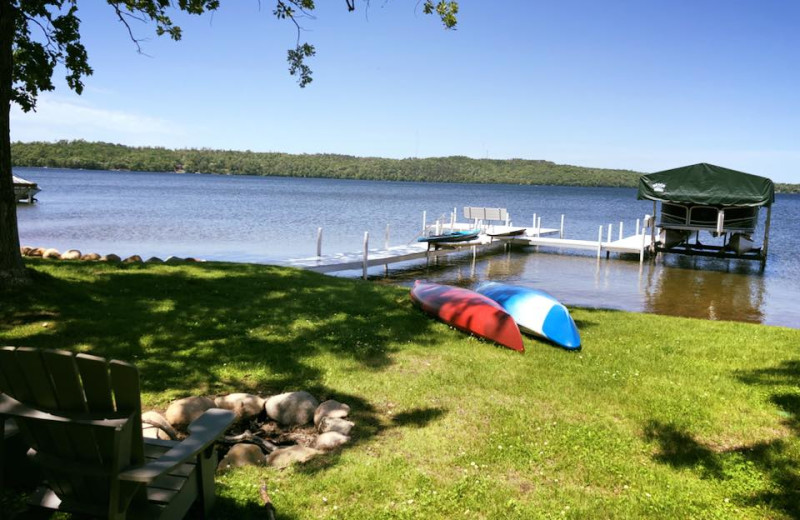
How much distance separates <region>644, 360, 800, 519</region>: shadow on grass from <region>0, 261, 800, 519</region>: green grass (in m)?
0.02

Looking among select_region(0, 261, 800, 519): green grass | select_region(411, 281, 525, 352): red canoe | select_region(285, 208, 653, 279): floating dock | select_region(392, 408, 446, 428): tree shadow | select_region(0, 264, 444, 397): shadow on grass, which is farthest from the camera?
select_region(285, 208, 653, 279): floating dock

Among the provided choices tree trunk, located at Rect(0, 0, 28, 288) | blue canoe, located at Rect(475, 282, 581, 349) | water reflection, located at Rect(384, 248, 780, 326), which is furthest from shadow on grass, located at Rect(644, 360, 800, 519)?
water reflection, located at Rect(384, 248, 780, 326)

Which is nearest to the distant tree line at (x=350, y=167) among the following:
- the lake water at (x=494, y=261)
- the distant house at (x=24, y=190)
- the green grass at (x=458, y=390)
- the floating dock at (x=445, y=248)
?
the distant house at (x=24, y=190)

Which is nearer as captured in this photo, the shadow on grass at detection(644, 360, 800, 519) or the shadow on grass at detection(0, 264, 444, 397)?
the shadow on grass at detection(644, 360, 800, 519)

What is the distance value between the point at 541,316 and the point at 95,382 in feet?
22.3

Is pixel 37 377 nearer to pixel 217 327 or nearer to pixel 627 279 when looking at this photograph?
pixel 217 327

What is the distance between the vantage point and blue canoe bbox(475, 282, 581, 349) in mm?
8031

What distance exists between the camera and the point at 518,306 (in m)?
9.13

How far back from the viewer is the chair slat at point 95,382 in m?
2.57

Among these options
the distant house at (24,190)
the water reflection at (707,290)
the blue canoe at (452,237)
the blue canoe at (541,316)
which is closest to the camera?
the blue canoe at (541,316)

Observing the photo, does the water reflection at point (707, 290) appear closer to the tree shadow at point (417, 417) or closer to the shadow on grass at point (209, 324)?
the shadow on grass at point (209, 324)

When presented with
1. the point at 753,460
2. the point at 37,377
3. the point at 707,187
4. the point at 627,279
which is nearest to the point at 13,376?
the point at 37,377

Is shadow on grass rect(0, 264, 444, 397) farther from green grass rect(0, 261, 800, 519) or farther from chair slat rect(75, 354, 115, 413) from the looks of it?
chair slat rect(75, 354, 115, 413)

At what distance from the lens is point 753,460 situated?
15.3 ft
